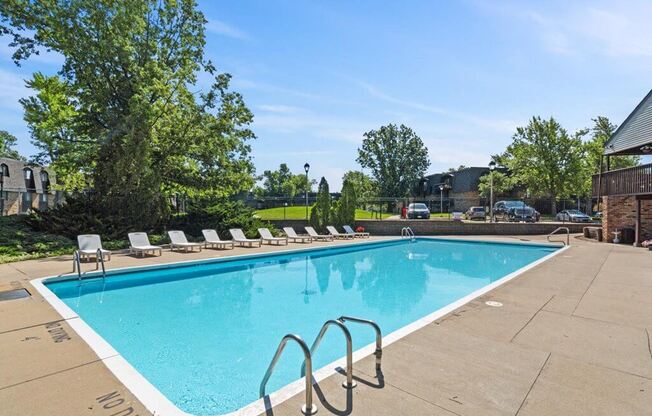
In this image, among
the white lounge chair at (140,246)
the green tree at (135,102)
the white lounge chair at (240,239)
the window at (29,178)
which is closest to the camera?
the white lounge chair at (140,246)

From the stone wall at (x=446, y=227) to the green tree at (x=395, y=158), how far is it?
29461 millimetres

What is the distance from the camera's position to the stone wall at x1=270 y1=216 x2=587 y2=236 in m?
22.8

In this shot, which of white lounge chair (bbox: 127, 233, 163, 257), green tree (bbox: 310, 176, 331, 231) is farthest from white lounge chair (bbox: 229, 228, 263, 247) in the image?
green tree (bbox: 310, 176, 331, 231)

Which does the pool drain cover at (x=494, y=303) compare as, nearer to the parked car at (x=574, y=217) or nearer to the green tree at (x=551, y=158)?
the parked car at (x=574, y=217)

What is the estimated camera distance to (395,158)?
53.9 m

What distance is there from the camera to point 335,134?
27.1m

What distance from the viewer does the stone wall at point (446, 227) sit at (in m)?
22.8

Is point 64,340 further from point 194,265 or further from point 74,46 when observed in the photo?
point 74,46

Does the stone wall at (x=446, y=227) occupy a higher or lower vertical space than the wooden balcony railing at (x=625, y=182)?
lower

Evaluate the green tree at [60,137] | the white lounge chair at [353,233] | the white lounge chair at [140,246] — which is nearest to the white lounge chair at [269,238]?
→ the white lounge chair at [353,233]

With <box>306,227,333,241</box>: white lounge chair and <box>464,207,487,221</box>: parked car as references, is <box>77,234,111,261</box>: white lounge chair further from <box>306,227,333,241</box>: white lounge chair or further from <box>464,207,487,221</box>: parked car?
<box>464,207,487,221</box>: parked car

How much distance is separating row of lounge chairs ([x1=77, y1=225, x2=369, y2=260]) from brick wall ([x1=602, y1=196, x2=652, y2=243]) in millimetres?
11882

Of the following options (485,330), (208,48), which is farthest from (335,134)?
(485,330)

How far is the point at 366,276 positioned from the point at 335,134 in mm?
17198
